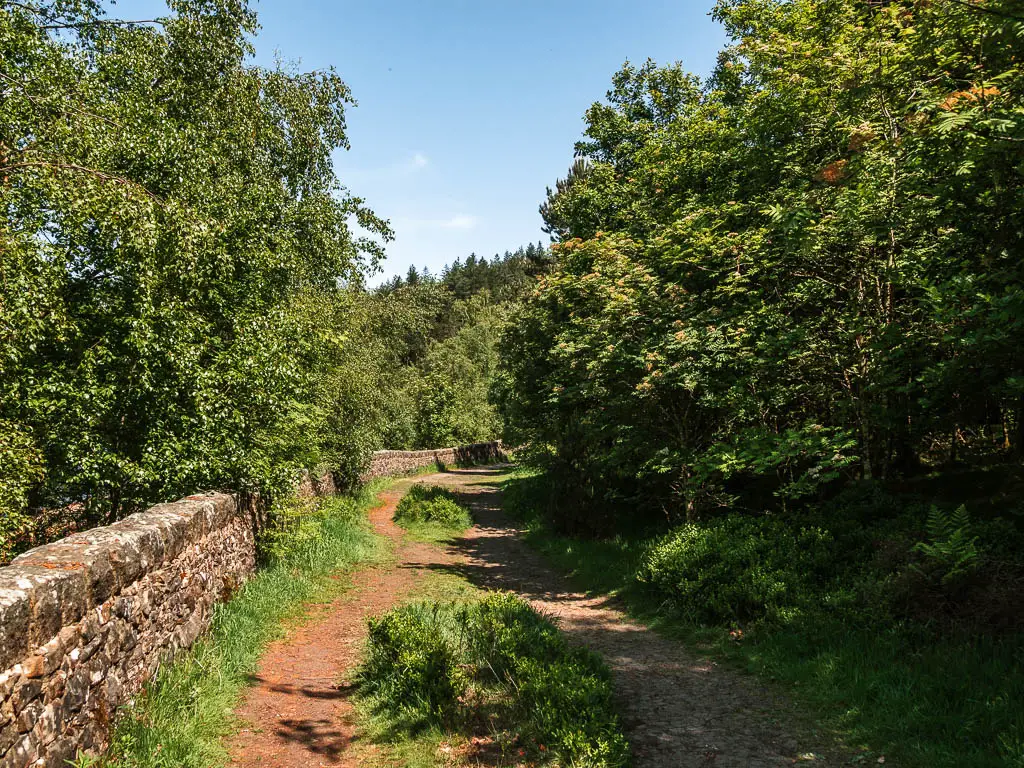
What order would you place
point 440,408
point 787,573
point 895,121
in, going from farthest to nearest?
point 440,408, point 895,121, point 787,573

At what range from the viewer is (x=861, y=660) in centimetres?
604

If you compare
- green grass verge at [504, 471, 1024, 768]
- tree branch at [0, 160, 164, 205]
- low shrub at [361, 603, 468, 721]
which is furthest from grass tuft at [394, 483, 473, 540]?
tree branch at [0, 160, 164, 205]

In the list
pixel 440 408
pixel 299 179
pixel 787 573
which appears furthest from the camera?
pixel 440 408

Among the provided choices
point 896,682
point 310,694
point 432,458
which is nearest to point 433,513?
point 310,694

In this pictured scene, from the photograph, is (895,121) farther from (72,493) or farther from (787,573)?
(72,493)

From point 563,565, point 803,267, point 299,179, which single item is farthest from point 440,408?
point 803,267

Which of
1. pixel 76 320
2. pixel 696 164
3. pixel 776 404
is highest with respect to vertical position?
pixel 696 164

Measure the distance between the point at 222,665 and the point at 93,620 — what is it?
7.32 feet

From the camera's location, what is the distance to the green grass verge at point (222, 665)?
470cm

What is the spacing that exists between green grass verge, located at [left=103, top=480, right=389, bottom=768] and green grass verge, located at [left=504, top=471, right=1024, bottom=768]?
17.8 ft

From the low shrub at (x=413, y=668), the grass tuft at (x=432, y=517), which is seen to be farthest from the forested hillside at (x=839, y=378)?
the grass tuft at (x=432, y=517)

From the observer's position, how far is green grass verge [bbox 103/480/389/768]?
4.70m

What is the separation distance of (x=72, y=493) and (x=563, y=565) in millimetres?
9699

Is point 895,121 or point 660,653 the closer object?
point 660,653
